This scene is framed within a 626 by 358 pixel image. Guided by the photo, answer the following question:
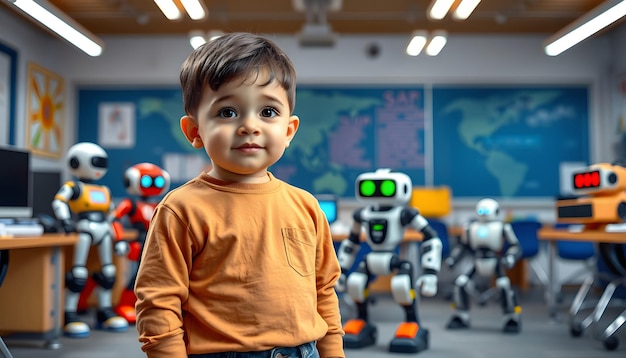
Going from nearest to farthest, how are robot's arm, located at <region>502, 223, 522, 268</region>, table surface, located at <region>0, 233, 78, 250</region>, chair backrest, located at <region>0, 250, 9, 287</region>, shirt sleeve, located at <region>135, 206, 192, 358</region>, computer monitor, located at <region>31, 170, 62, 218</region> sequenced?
shirt sleeve, located at <region>135, 206, 192, 358</region>
table surface, located at <region>0, 233, 78, 250</region>
chair backrest, located at <region>0, 250, 9, 287</region>
robot's arm, located at <region>502, 223, 522, 268</region>
computer monitor, located at <region>31, 170, 62, 218</region>

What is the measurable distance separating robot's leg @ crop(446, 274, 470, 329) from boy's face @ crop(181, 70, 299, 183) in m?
3.51

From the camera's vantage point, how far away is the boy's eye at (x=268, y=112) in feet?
3.09

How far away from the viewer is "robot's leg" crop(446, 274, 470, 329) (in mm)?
4207

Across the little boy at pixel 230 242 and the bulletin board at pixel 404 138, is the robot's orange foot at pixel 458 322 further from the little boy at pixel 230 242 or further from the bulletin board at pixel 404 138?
the little boy at pixel 230 242

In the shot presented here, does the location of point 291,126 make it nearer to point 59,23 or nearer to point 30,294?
point 30,294

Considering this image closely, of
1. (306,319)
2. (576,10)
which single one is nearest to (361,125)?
(576,10)

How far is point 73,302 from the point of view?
3.88 metres

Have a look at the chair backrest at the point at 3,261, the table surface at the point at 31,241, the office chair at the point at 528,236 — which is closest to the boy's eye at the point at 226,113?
the table surface at the point at 31,241

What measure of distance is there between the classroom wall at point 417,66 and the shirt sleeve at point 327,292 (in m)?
5.75

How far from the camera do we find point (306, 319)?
967 millimetres

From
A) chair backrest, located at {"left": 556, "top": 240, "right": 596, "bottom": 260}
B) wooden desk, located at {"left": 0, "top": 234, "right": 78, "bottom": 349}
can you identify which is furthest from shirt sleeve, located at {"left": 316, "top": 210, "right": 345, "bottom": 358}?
chair backrest, located at {"left": 556, "top": 240, "right": 596, "bottom": 260}

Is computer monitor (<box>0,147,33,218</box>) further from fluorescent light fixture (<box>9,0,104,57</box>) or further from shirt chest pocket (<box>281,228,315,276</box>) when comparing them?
shirt chest pocket (<box>281,228,315,276</box>)

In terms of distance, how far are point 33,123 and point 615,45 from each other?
20.8 feet

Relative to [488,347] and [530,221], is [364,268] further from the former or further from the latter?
[530,221]
